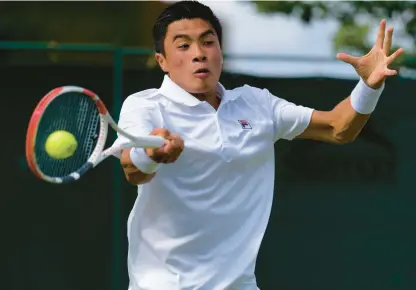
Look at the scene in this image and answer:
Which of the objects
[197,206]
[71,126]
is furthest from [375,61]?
[71,126]

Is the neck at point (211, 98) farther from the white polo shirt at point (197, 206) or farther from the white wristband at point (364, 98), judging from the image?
the white wristband at point (364, 98)

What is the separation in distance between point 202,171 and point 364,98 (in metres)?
0.73

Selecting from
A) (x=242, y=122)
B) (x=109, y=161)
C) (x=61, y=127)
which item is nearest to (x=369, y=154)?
(x=109, y=161)

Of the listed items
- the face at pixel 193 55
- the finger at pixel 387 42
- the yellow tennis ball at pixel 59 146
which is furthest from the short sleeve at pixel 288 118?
the yellow tennis ball at pixel 59 146

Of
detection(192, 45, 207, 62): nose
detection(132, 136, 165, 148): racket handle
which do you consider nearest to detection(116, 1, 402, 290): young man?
detection(192, 45, 207, 62): nose

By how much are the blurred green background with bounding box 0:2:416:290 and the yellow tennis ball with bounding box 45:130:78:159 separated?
131 inches

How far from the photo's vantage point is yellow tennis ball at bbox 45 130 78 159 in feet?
12.6

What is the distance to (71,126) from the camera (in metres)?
4.08

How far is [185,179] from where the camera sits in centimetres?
407

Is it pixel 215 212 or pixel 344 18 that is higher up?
pixel 344 18

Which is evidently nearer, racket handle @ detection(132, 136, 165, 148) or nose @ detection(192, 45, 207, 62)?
racket handle @ detection(132, 136, 165, 148)

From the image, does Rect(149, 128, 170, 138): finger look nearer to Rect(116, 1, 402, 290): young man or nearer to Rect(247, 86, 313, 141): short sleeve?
Rect(116, 1, 402, 290): young man

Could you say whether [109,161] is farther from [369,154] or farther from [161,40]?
[161,40]

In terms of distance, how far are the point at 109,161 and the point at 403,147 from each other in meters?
2.07
